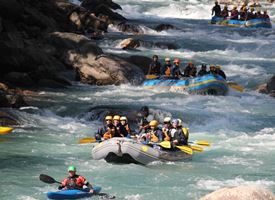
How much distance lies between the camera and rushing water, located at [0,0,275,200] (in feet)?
39.4

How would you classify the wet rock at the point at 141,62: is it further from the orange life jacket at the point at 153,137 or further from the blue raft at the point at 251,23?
the blue raft at the point at 251,23

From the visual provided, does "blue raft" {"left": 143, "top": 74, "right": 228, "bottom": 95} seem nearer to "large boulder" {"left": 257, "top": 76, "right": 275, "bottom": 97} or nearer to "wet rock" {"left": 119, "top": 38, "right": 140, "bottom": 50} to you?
"large boulder" {"left": 257, "top": 76, "right": 275, "bottom": 97}

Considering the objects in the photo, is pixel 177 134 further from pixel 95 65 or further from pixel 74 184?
pixel 95 65

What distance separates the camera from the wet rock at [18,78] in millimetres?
20844

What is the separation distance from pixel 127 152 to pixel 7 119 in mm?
4669

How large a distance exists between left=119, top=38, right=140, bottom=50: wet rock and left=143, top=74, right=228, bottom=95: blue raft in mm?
7624

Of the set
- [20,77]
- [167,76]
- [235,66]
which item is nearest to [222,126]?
[167,76]

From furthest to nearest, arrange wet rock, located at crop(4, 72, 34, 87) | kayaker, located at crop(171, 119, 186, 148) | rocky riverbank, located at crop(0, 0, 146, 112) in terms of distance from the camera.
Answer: rocky riverbank, located at crop(0, 0, 146, 112)
wet rock, located at crop(4, 72, 34, 87)
kayaker, located at crop(171, 119, 186, 148)

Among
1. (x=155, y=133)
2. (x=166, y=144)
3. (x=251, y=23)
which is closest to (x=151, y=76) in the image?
(x=155, y=133)

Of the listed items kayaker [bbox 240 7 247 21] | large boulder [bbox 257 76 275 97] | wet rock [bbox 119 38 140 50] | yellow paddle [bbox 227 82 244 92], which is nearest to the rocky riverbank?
wet rock [bbox 119 38 140 50]

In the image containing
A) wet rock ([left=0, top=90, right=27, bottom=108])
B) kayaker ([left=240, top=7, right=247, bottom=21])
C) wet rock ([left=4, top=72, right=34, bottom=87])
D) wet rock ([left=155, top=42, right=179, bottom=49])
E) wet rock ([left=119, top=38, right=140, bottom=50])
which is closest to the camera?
wet rock ([left=0, top=90, right=27, bottom=108])

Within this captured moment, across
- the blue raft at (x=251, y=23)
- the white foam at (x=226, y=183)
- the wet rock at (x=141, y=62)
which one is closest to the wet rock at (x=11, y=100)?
the white foam at (x=226, y=183)

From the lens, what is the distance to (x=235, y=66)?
26859 millimetres

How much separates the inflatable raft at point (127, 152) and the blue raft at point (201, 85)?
8342 mm
